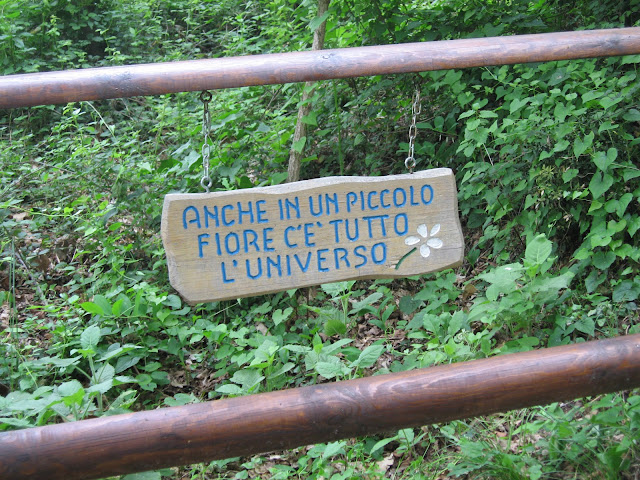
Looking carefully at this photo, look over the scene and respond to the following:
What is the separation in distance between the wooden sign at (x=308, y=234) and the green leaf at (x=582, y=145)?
1.31 metres

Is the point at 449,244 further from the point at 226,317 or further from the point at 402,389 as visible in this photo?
the point at 226,317

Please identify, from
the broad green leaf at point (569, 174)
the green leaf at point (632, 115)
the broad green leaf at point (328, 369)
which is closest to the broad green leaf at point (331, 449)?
the broad green leaf at point (328, 369)

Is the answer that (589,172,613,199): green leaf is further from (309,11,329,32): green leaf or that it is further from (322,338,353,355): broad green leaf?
(309,11,329,32): green leaf

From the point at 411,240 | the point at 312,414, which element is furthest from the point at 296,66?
the point at 312,414

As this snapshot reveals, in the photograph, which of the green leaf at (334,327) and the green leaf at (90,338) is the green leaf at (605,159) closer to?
the green leaf at (334,327)

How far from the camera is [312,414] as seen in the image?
1.44 meters

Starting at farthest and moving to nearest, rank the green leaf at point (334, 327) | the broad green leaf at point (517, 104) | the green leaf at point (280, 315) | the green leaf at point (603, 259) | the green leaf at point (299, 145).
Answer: the green leaf at point (299, 145)
the broad green leaf at point (517, 104)
the green leaf at point (280, 315)
the green leaf at point (334, 327)
the green leaf at point (603, 259)

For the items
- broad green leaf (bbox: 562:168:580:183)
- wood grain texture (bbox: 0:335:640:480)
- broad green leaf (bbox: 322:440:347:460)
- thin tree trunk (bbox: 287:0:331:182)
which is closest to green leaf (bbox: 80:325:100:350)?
broad green leaf (bbox: 322:440:347:460)

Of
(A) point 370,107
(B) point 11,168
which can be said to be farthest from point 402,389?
(B) point 11,168

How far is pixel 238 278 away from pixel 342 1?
254cm

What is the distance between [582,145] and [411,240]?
1505mm

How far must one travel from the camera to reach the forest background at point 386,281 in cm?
273

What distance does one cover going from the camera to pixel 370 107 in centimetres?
454

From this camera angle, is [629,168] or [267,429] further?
[629,168]
